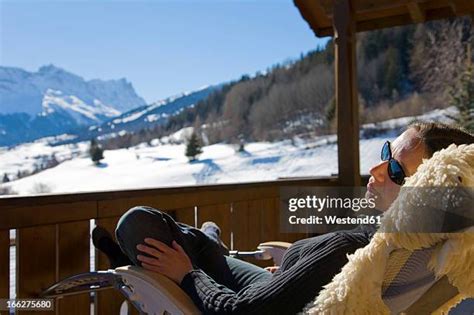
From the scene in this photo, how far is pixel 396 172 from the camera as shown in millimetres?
1130

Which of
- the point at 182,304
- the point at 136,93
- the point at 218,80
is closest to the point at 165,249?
the point at 182,304

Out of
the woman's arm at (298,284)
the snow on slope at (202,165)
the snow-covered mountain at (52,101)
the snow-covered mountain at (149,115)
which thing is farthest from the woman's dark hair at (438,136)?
the snow-covered mountain at (149,115)

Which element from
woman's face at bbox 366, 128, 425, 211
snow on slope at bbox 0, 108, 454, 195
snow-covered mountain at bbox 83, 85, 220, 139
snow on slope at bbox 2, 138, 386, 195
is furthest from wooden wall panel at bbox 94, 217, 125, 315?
snow-covered mountain at bbox 83, 85, 220, 139

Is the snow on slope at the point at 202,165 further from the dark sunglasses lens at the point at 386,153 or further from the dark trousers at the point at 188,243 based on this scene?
the dark sunglasses lens at the point at 386,153

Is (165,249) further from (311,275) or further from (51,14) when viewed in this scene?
(51,14)

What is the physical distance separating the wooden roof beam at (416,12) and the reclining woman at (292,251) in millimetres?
2603

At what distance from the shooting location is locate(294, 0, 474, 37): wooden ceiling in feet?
11.3

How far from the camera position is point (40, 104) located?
2030 centimetres

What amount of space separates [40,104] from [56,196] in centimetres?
2019

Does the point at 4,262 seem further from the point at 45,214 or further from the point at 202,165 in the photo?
the point at 202,165

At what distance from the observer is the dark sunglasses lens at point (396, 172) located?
112cm

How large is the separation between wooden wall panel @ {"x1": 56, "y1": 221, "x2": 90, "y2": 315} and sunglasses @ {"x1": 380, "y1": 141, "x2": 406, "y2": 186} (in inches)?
46.7

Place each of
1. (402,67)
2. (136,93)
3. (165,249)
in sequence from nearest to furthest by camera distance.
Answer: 1. (165,249)
2. (402,67)
3. (136,93)

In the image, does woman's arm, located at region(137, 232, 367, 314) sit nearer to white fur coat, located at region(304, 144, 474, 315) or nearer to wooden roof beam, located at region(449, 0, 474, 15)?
white fur coat, located at region(304, 144, 474, 315)
